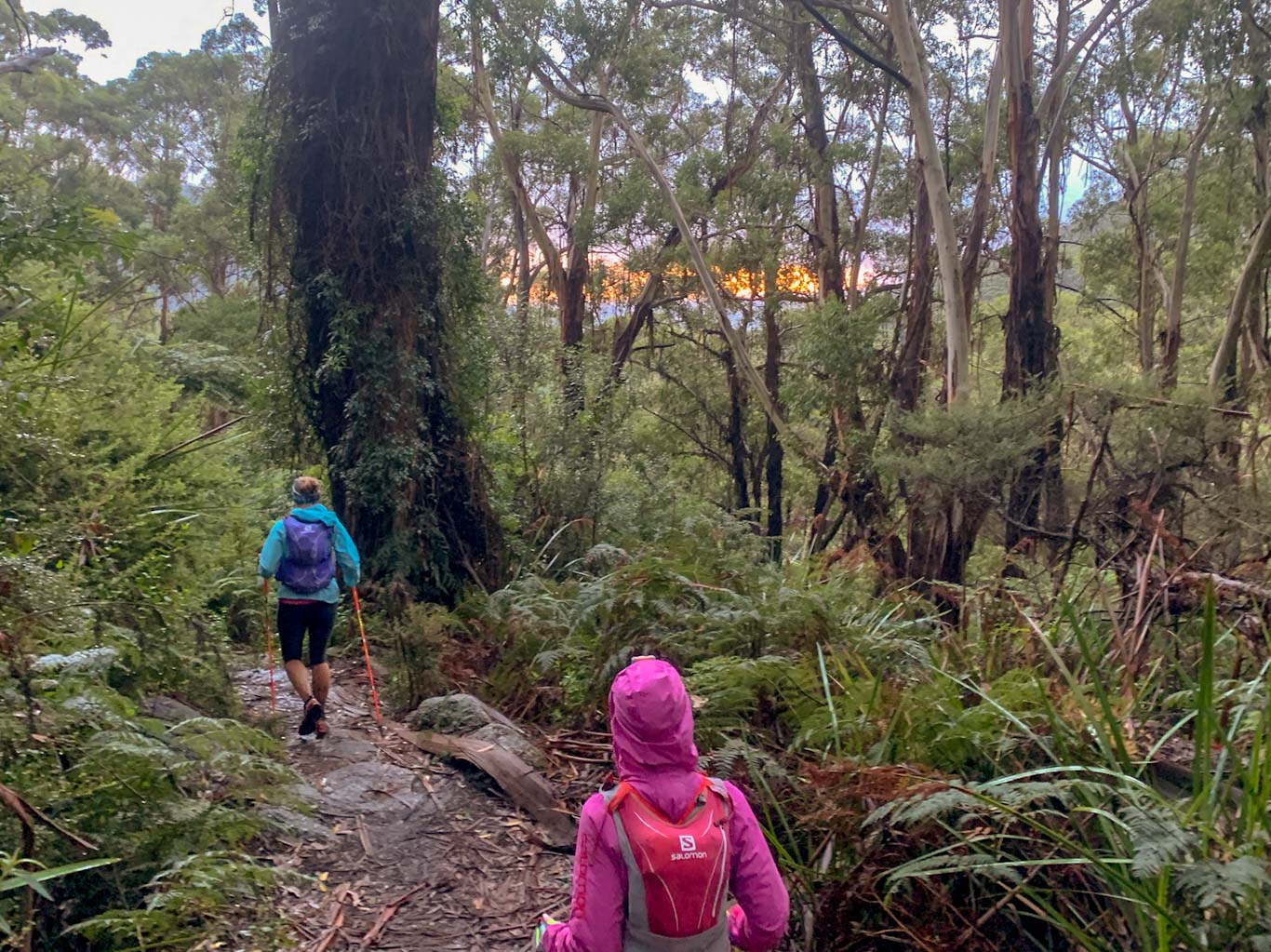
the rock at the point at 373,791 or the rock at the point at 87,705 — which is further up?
the rock at the point at 87,705

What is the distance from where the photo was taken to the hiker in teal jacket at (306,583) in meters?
6.14

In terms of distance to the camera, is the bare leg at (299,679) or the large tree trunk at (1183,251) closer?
the bare leg at (299,679)

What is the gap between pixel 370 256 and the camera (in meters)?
9.54

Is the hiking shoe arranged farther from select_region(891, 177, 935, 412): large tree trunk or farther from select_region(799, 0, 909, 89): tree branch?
select_region(891, 177, 935, 412): large tree trunk

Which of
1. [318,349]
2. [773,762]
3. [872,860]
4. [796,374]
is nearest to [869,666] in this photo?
[773,762]

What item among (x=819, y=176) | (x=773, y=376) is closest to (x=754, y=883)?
(x=819, y=176)

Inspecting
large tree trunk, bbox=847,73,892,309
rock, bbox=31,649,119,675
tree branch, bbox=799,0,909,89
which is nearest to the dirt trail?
rock, bbox=31,649,119,675

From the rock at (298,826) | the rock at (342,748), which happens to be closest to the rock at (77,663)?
the rock at (298,826)

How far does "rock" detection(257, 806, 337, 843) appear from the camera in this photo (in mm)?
4707

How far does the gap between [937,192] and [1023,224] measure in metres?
1.59

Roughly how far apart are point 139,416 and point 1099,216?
26529 millimetres

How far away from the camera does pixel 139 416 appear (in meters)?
7.34

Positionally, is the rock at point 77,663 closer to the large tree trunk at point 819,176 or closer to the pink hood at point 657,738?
the pink hood at point 657,738

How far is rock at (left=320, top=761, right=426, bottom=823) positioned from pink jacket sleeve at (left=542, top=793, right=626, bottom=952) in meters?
2.91
